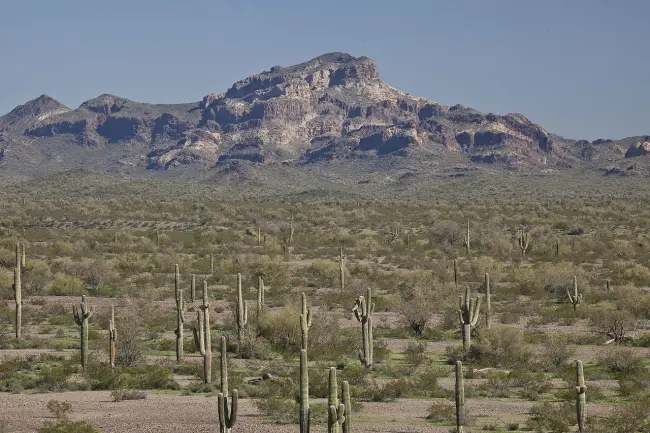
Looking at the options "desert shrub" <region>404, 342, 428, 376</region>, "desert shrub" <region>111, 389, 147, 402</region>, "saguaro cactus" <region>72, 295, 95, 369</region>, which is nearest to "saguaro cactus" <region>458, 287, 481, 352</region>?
"desert shrub" <region>404, 342, 428, 376</region>

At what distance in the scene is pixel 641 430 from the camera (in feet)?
62.1

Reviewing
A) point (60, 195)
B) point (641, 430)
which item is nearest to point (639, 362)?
point (641, 430)

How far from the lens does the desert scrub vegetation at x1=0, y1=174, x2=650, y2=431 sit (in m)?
23.7

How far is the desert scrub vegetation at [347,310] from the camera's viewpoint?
77.8 feet

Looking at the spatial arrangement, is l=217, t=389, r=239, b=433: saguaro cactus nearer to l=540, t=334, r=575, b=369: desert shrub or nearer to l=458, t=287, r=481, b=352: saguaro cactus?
l=540, t=334, r=575, b=369: desert shrub

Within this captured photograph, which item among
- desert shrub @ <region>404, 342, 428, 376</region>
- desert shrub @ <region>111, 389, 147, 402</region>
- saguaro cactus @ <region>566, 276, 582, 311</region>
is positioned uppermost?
saguaro cactus @ <region>566, 276, 582, 311</region>

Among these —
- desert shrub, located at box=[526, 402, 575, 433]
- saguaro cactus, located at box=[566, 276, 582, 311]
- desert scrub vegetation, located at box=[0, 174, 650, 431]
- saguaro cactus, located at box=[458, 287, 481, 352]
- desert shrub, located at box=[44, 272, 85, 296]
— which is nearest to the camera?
desert shrub, located at box=[526, 402, 575, 433]

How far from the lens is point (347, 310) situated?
38375mm

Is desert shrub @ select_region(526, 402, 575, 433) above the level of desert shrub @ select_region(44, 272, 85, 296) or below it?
below

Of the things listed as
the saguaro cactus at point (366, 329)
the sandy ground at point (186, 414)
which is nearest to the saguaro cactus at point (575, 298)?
the saguaro cactus at point (366, 329)

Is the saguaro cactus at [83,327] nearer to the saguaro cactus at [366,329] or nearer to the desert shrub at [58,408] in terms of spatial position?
the desert shrub at [58,408]

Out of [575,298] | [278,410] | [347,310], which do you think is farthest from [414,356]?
[575,298]

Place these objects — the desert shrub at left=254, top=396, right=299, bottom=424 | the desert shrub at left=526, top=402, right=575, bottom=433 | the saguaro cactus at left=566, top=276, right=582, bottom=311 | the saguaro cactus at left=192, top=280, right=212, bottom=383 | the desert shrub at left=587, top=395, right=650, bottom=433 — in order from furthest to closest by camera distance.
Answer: the saguaro cactus at left=566, top=276, right=582, bottom=311
the saguaro cactus at left=192, top=280, right=212, bottom=383
the desert shrub at left=254, top=396, right=299, bottom=424
the desert shrub at left=526, top=402, right=575, bottom=433
the desert shrub at left=587, top=395, right=650, bottom=433

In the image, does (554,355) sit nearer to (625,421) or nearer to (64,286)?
(625,421)
